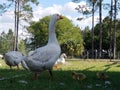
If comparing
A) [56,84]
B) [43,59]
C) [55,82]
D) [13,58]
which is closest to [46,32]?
[13,58]

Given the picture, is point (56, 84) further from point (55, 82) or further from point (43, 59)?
point (43, 59)

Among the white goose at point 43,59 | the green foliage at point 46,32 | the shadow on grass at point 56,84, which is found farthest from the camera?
the green foliage at point 46,32

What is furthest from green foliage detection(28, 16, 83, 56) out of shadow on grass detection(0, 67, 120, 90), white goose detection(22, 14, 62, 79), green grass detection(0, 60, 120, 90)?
shadow on grass detection(0, 67, 120, 90)

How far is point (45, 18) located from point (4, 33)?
2890cm

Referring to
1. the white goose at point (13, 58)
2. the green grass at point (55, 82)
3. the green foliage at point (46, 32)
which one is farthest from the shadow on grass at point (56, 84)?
the green foliage at point (46, 32)

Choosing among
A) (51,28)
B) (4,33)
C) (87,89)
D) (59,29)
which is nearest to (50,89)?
(87,89)

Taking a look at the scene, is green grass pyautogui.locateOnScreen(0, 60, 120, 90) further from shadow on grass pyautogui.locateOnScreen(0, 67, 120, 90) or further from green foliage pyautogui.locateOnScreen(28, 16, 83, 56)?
green foliage pyautogui.locateOnScreen(28, 16, 83, 56)

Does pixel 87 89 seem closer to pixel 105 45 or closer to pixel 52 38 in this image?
pixel 52 38

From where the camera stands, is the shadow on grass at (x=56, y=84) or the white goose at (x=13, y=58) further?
the white goose at (x=13, y=58)

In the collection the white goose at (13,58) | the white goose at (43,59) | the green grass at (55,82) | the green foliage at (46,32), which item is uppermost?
the green foliage at (46,32)

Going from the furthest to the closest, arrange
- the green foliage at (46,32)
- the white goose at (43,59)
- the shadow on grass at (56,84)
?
the green foliage at (46,32) → the white goose at (43,59) → the shadow on grass at (56,84)

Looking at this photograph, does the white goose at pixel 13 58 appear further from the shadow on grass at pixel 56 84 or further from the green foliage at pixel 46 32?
the green foliage at pixel 46 32

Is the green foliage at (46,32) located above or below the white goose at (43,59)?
above

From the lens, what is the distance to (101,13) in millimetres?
47781
